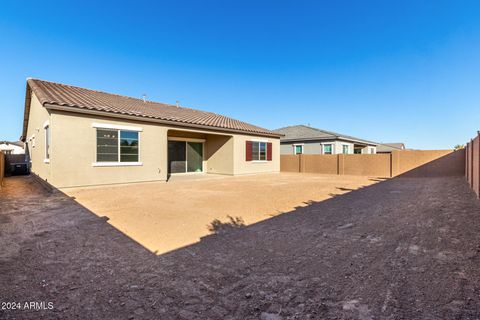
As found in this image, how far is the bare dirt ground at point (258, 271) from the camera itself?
7.07 ft

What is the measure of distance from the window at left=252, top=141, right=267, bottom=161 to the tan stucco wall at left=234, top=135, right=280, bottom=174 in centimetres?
31

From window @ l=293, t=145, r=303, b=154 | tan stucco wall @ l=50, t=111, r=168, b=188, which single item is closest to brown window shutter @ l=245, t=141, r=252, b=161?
tan stucco wall @ l=50, t=111, r=168, b=188

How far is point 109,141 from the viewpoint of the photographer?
1030cm

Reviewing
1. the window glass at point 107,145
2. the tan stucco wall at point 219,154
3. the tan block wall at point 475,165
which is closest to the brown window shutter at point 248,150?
the tan stucco wall at point 219,154

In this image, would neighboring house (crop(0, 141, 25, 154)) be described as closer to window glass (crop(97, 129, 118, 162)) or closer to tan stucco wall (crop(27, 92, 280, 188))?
tan stucco wall (crop(27, 92, 280, 188))

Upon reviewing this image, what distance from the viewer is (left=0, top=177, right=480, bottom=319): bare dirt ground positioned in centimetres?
216

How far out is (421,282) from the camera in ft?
8.38

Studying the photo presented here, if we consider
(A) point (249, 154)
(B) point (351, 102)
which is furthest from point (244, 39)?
(B) point (351, 102)

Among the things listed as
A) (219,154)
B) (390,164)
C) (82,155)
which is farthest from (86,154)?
(390,164)

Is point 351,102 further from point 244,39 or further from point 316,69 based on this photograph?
point 244,39

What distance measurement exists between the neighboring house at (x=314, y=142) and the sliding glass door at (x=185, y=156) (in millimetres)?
9151

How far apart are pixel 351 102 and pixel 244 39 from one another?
13.1 m

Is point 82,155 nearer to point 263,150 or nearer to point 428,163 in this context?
point 263,150

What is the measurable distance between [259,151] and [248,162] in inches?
62.9
